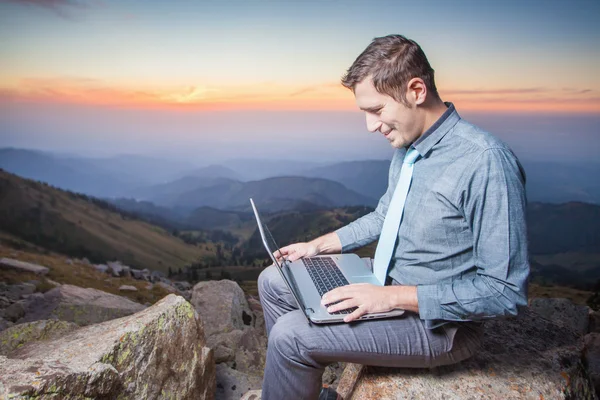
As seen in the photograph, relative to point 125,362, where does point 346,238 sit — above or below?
above

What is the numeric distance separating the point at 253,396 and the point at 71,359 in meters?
2.29

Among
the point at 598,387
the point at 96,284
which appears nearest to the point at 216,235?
the point at 96,284

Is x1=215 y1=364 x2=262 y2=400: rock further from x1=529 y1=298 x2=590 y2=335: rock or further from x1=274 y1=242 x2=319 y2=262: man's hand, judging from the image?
x1=529 y1=298 x2=590 y2=335: rock

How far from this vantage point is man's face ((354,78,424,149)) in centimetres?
344

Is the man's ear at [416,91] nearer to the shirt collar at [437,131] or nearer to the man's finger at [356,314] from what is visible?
the shirt collar at [437,131]

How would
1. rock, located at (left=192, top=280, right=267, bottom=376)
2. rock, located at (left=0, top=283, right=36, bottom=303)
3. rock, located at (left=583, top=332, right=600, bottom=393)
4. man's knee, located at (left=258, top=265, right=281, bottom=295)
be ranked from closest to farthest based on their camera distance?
1. man's knee, located at (left=258, top=265, right=281, bottom=295)
2. rock, located at (left=583, top=332, right=600, bottom=393)
3. rock, located at (left=192, top=280, right=267, bottom=376)
4. rock, located at (left=0, top=283, right=36, bottom=303)

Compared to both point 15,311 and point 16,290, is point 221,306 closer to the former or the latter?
point 15,311

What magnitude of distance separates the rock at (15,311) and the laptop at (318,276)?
307 inches

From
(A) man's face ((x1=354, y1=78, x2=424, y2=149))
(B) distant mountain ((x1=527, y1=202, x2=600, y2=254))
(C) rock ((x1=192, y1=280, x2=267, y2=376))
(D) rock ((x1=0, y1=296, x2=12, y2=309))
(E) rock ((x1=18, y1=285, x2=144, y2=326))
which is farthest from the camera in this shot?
(B) distant mountain ((x1=527, y1=202, x2=600, y2=254))

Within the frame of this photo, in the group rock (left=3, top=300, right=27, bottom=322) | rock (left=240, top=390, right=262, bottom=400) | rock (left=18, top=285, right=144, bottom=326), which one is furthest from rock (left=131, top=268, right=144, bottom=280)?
rock (left=240, top=390, right=262, bottom=400)

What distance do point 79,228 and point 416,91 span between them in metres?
91.2

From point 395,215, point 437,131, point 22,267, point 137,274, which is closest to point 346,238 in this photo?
point 395,215

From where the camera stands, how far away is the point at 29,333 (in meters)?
5.77

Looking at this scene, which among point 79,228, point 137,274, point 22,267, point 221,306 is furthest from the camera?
point 79,228
